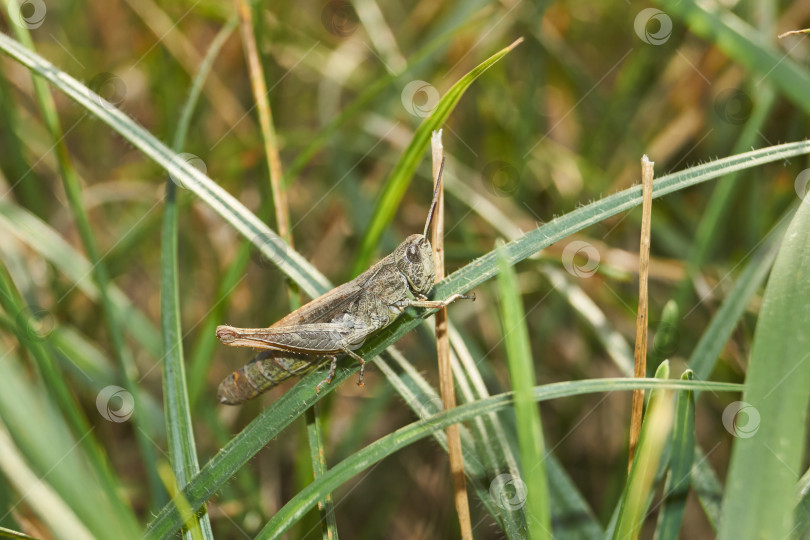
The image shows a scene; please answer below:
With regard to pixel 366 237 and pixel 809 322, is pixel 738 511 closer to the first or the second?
pixel 809 322

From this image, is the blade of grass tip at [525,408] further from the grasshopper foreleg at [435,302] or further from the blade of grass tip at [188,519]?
the blade of grass tip at [188,519]

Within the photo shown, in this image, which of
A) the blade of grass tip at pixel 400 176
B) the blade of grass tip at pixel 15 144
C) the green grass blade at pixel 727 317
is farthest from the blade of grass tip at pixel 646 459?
the blade of grass tip at pixel 15 144

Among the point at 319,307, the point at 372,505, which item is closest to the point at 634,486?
the point at 319,307

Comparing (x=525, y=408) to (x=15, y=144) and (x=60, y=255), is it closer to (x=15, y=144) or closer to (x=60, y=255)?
(x=60, y=255)

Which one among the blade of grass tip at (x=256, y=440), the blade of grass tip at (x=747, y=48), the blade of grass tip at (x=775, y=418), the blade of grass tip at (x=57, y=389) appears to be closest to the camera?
the blade of grass tip at (x=775, y=418)

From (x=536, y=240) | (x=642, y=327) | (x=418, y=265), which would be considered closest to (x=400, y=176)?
(x=418, y=265)

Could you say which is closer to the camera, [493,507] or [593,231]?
[493,507]
